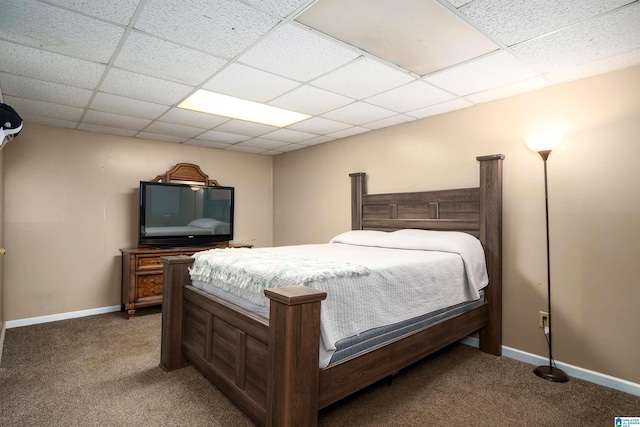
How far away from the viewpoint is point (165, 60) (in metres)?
2.28

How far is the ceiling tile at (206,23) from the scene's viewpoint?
5.56 feet

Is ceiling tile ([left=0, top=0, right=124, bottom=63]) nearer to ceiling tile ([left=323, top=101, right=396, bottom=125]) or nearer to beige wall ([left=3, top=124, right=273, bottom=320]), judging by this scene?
ceiling tile ([left=323, top=101, right=396, bottom=125])

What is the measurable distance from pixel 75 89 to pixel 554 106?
385cm

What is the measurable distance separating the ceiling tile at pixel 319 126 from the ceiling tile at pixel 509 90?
1410 millimetres

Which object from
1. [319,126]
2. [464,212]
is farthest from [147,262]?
[464,212]

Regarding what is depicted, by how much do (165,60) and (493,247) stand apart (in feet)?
9.59

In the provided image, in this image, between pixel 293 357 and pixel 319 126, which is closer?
pixel 293 357

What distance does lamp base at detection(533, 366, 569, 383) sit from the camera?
2484mm

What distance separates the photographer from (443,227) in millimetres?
3320

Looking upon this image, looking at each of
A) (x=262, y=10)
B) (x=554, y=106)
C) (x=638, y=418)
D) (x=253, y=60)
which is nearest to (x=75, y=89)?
(x=253, y=60)

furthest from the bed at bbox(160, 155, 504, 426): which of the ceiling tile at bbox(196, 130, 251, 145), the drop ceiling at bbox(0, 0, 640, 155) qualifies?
the ceiling tile at bbox(196, 130, 251, 145)

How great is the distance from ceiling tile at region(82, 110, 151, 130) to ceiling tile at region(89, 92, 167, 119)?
14cm

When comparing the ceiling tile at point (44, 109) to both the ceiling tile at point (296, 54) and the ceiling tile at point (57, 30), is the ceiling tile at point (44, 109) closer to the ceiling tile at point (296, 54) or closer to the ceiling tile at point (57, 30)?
the ceiling tile at point (57, 30)

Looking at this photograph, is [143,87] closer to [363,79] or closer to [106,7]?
[106,7]
